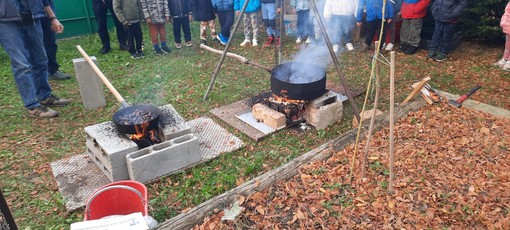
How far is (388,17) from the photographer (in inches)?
353

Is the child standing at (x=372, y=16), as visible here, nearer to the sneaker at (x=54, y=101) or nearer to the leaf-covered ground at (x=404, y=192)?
the leaf-covered ground at (x=404, y=192)

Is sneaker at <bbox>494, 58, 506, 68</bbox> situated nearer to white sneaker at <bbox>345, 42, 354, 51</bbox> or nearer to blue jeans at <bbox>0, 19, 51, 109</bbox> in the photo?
white sneaker at <bbox>345, 42, 354, 51</bbox>

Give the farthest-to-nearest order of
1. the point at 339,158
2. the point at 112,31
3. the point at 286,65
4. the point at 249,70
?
the point at 112,31
the point at 249,70
the point at 286,65
the point at 339,158

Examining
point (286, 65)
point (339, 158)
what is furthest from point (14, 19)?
point (339, 158)

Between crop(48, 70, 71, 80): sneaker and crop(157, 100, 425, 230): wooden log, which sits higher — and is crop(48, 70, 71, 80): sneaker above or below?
above

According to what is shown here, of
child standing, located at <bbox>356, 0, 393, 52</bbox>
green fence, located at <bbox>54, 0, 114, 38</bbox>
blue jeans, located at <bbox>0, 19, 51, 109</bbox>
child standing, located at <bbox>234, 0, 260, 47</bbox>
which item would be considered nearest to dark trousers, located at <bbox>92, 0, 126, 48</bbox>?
green fence, located at <bbox>54, 0, 114, 38</bbox>

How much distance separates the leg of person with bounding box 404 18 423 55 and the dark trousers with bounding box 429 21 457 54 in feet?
1.39

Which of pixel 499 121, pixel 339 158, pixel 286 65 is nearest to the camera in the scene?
pixel 339 158

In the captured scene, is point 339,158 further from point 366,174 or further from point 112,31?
point 112,31

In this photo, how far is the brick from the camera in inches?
213

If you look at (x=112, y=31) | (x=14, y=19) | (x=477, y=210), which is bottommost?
(x=477, y=210)

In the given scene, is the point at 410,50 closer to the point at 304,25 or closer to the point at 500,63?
the point at 500,63

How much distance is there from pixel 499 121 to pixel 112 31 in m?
11.9

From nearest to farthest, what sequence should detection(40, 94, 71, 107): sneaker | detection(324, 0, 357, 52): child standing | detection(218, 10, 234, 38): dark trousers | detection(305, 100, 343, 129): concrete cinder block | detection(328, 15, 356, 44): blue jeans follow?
1. detection(305, 100, 343, 129): concrete cinder block
2. detection(40, 94, 71, 107): sneaker
3. detection(324, 0, 357, 52): child standing
4. detection(328, 15, 356, 44): blue jeans
5. detection(218, 10, 234, 38): dark trousers
